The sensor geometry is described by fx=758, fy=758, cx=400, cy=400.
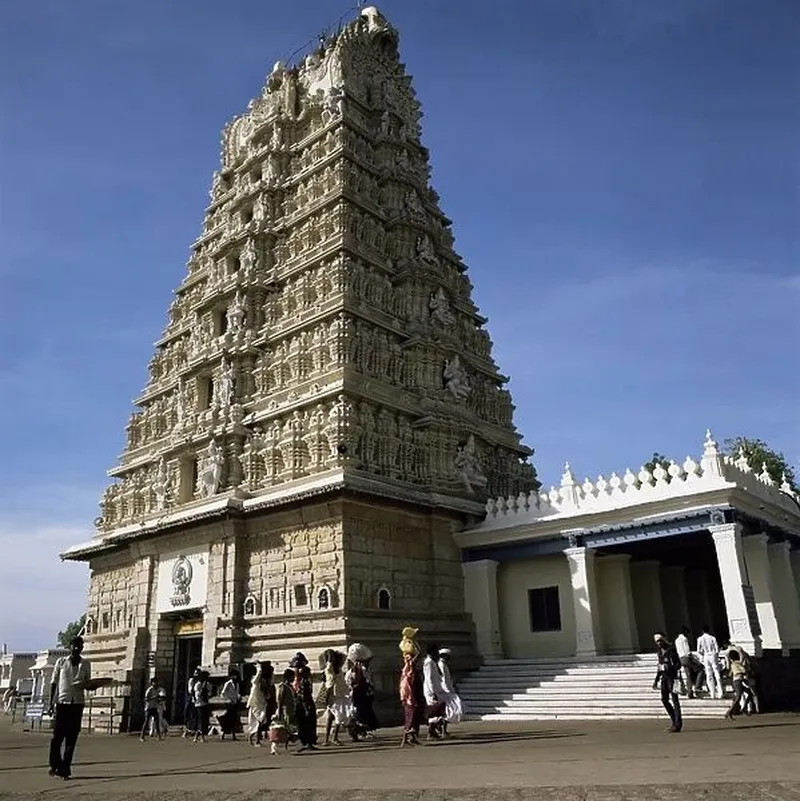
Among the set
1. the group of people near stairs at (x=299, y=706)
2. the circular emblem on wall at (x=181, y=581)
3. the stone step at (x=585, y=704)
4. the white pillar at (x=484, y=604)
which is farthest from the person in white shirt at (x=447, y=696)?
the circular emblem on wall at (x=181, y=581)

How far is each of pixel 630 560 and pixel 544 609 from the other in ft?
12.3

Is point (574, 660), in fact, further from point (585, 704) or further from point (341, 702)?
point (341, 702)

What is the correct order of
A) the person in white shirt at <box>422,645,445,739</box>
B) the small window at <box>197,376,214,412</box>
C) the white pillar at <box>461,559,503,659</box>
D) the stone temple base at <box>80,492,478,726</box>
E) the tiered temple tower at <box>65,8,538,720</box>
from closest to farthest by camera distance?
1. the person in white shirt at <box>422,645,445,739</box>
2. the stone temple base at <box>80,492,478,726</box>
3. the tiered temple tower at <box>65,8,538,720</box>
4. the white pillar at <box>461,559,503,659</box>
5. the small window at <box>197,376,214,412</box>

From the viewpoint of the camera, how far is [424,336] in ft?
86.3

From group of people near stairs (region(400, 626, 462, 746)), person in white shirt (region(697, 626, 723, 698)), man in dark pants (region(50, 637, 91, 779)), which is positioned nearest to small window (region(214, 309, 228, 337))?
group of people near stairs (region(400, 626, 462, 746))

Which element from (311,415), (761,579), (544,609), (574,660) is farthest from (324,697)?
(761,579)

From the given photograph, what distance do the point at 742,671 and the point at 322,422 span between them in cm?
1290

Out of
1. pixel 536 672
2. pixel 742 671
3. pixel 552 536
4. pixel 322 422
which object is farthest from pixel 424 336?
pixel 742 671

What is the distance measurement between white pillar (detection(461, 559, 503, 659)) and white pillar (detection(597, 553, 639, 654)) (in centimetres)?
333

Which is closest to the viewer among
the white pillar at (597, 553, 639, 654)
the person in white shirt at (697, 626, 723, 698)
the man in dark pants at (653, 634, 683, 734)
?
the man in dark pants at (653, 634, 683, 734)

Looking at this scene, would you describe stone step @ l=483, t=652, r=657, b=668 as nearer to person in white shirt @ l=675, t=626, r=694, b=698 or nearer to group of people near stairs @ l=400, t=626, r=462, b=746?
person in white shirt @ l=675, t=626, r=694, b=698

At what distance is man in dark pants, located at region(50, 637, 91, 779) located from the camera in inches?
422

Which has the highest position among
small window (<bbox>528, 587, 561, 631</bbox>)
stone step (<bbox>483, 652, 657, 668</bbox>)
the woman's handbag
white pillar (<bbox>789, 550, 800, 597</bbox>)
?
white pillar (<bbox>789, 550, 800, 597</bbox>)

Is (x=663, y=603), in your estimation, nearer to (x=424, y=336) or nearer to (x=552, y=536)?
(x=552, y=536)
